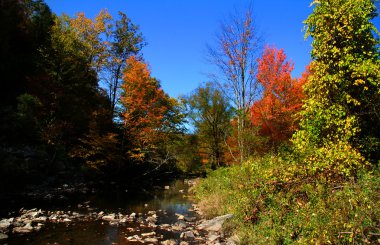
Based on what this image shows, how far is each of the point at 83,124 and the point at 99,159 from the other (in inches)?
143

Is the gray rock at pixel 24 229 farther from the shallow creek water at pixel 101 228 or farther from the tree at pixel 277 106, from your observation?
the tree at pixel 277 106

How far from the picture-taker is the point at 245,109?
19312mm

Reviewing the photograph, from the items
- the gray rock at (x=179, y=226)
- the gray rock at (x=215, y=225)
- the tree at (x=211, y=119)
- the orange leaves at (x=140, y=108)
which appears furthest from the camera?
the tree at (x=211, y=119)

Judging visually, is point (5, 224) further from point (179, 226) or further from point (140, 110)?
point (140, 110)

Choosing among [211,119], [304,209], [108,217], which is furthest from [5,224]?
[211,119]

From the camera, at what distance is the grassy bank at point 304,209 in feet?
19.9

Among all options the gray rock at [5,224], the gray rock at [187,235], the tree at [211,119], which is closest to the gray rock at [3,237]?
the gray rock at [5,224]

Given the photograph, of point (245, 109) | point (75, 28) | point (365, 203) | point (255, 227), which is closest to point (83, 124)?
point (75, 28)

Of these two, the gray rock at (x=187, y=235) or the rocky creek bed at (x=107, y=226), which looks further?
the gray rock at (x=187, y=235)

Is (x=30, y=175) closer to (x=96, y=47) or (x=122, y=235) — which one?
(x=122, y=235)

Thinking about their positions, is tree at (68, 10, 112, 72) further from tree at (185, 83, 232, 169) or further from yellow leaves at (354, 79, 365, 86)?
yellow leaves at (354, 79, 365, 86)

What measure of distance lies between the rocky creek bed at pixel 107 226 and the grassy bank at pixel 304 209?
119 centimetres

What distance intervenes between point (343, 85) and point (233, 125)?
17.2m

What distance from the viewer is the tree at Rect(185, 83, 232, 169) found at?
115 feet
